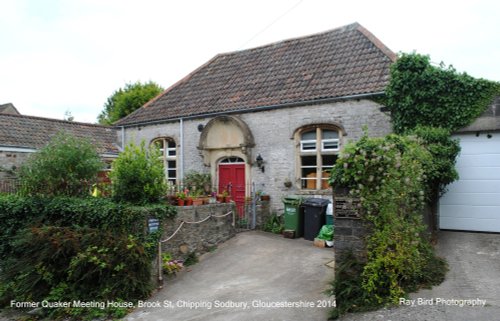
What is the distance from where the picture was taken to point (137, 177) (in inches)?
350

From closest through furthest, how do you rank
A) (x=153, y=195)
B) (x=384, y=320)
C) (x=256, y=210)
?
(x=384, y=320) < (x=153, y=195) < (x=256, y=210)

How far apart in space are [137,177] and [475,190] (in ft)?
27.4

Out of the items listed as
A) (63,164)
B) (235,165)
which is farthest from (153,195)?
(235,165)

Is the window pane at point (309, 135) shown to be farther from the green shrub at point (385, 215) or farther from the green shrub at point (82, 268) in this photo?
the green shrub at point (82, 268)

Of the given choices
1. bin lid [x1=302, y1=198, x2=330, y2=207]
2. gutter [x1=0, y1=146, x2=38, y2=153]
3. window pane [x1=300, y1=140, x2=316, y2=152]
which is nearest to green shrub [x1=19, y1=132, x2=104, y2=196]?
bin lid [x1=302, y1=198, x2=330, y2=207]

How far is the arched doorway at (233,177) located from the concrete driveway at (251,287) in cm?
376

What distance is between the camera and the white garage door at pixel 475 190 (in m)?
9.52

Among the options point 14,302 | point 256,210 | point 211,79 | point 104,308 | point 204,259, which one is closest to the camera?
point 104,308

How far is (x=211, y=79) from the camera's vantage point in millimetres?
16969

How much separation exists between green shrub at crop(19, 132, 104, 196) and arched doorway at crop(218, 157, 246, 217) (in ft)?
16.8

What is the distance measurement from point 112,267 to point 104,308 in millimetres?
773

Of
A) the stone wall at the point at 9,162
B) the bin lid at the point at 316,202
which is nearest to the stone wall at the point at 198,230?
the bin lid at the point at 316,202

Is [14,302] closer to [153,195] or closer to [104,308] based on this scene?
[104,308]

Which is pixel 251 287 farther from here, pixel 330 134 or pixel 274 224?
pixel 330 134
